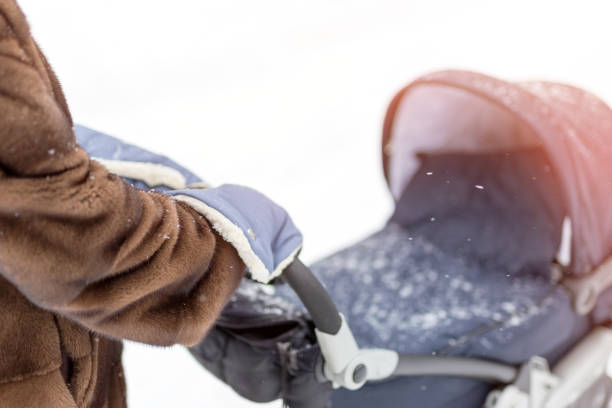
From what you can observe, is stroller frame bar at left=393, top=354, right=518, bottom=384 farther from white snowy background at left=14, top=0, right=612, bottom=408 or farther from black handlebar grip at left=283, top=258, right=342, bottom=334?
white snowy background at left=14, top=0, right=612, bottom=408

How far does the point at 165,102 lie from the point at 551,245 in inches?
58.6

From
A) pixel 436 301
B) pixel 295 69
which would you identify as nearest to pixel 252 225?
pixel 436 301

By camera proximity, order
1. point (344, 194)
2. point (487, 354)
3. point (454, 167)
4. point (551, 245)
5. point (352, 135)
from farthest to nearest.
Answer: point (352, 135)
point (344, 194)
point (454, 167)
point (551, 245)
point (487, 354)

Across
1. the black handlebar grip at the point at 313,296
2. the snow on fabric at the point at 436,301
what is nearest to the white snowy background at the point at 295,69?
the snow on fabric at the point at 436,301

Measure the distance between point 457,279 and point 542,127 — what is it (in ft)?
1.02

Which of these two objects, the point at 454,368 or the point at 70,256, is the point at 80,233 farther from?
the point at 454,368

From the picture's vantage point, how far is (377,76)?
245cm

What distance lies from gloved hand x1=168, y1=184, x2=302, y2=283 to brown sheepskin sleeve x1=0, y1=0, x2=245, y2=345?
0.02m

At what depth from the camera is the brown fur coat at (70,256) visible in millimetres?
368

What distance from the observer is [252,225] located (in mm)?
562

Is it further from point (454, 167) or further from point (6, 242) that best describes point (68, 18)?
point (6, 242)

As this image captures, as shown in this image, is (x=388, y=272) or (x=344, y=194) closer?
(x=388, y=272)

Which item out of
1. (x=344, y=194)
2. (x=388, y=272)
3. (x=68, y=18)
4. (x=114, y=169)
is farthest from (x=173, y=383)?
(x=68, y=18)

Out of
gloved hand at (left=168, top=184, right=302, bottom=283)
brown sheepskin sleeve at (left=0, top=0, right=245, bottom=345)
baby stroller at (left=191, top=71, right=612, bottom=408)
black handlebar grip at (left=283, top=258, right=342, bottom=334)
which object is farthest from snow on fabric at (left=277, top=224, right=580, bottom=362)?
brown sheepskin sleeve at (left=0, top=0, right=245, bottom=345)
